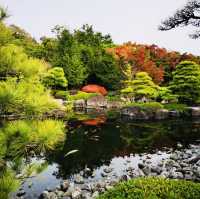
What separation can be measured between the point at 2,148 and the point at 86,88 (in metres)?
30.1

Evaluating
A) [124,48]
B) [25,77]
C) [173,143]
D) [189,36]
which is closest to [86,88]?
[124,48]

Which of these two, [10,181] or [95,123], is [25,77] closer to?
[10,181]

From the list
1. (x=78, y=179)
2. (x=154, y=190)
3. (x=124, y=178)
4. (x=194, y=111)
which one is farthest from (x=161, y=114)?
(x=154, y=190)

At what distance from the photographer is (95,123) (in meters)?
19.7

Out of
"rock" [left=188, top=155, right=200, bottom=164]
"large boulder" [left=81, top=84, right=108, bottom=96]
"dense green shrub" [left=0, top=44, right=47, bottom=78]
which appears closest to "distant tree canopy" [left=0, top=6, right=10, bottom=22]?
"dense green shrub" [left=0, top=44, right=47, bottom=78]

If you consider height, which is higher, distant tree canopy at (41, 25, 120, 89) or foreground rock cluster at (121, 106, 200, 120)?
distant tree canopy at (41, 25, 120, 89)

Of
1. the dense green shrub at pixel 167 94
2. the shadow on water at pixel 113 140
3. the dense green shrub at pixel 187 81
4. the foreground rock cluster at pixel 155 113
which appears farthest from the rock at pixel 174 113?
the shadow on water at pixel 113 140

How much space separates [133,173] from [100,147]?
13.0 feet

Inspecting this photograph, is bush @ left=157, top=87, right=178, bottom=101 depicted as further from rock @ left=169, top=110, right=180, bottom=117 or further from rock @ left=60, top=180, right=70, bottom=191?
rock @ left=60, top=180, right=70, bottom=191

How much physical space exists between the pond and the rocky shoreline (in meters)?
0.14

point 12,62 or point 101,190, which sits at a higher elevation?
point 12,62

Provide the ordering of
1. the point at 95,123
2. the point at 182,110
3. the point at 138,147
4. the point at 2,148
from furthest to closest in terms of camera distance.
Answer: the point at 182,110
the point at 95,123
the point at 138,147
the point at 2,148

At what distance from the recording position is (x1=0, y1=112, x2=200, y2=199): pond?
901 cm

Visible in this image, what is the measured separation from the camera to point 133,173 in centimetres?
923
